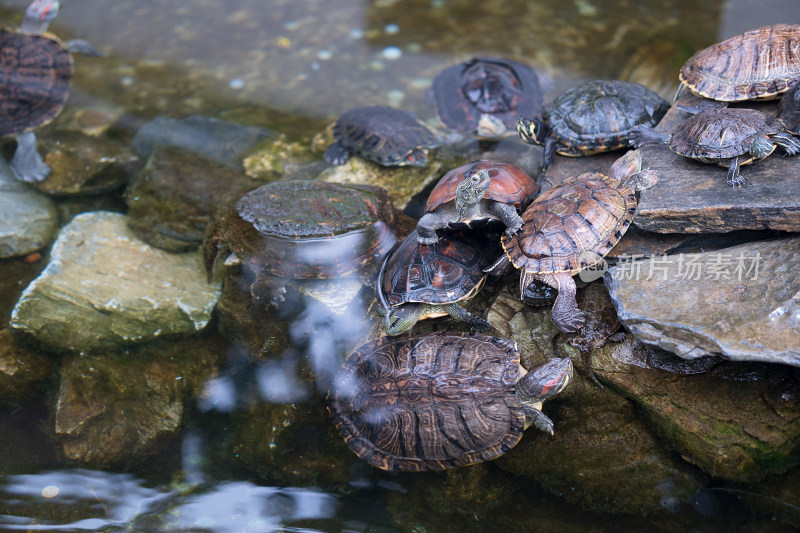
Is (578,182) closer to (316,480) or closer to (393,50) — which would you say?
(316,480)

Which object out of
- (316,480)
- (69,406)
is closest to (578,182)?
(316,480)

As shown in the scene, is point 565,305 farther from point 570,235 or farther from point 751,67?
point 751,67

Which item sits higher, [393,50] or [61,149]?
[393,50]

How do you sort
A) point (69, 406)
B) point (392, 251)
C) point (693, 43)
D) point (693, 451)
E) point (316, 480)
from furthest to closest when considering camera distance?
point (693, 43) < point (392, 251) < point (69, 406) < point (316, 480) < point (693, 451)

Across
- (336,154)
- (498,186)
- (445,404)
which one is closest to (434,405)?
(445,404)

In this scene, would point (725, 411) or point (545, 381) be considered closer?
point (725, 411)

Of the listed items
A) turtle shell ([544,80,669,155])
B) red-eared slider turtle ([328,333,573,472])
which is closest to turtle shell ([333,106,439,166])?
turtle shell ([544,80,669,155])
